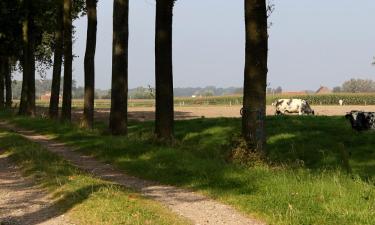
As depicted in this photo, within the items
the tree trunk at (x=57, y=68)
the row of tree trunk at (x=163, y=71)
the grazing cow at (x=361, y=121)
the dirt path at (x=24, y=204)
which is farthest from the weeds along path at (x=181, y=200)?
the tree trunk at (x=57, y=68)

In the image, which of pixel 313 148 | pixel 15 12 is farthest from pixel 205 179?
pixel 15 12

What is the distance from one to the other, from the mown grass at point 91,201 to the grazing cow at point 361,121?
54.8 ft

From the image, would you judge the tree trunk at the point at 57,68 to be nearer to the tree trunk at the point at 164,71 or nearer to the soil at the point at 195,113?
the soil at the point at 195,113

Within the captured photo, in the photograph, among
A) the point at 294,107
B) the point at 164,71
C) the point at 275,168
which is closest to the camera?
the point at 275,168

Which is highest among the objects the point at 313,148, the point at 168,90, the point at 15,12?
the point at 15,12

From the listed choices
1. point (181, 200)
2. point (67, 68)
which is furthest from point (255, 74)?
point (67, 68)

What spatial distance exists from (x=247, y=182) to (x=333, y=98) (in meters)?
99.4

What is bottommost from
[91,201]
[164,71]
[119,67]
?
[91,201]

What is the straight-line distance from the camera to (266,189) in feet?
36.5

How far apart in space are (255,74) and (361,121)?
43.6 ft

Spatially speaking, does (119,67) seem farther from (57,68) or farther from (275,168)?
(57,68)

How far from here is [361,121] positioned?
27188 mm

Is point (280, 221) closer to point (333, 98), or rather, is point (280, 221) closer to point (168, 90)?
point (168, 90)

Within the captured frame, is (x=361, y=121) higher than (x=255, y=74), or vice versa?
(x=255, y=74)
